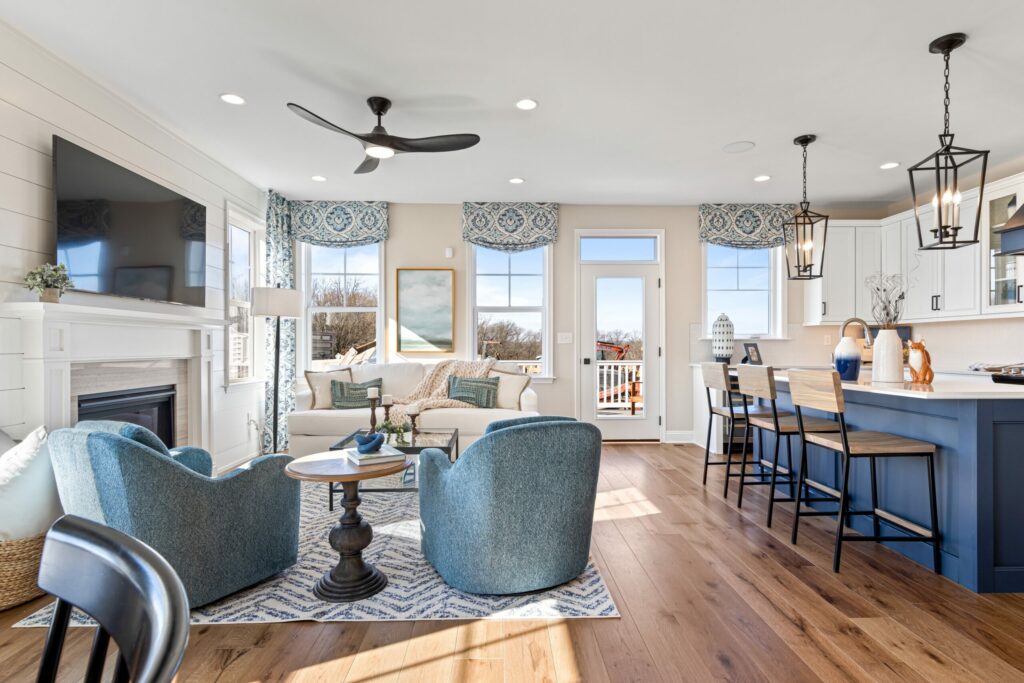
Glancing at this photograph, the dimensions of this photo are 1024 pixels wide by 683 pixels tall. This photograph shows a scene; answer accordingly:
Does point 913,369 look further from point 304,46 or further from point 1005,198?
point 304,46

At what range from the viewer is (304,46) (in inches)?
108

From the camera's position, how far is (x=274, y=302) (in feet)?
15.3

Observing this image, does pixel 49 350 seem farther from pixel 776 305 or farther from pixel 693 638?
pixel 776 305

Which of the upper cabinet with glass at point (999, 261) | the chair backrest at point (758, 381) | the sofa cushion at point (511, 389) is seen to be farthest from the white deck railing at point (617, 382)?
the upper cabinet with glass at point (999, 261)

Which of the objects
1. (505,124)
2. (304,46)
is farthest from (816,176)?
(304,46)

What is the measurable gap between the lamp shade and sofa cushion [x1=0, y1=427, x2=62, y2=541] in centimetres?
234

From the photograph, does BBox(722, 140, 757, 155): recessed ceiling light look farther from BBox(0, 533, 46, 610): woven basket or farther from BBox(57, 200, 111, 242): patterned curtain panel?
BBox(0, 533, 46, 610): woven basket

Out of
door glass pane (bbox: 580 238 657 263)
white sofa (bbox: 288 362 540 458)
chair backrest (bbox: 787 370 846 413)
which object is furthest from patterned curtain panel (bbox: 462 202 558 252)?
chair backrest (bbox: 787 370 846 413)

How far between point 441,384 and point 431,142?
101 inches

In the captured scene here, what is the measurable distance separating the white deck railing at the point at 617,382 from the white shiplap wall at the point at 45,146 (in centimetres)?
393

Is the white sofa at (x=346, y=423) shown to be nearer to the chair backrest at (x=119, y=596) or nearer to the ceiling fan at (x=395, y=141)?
the ceiling fan at (x=395, y=141)

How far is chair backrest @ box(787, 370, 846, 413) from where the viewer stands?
104 inches

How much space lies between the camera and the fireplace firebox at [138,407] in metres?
3.12

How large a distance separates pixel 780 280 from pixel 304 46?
5233mm
